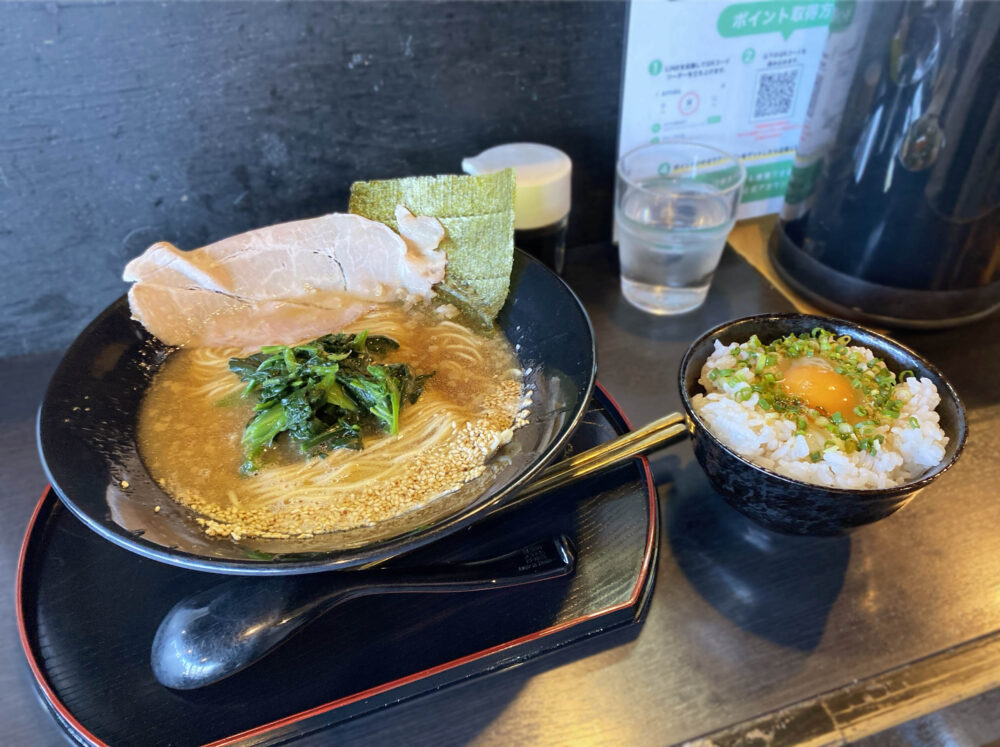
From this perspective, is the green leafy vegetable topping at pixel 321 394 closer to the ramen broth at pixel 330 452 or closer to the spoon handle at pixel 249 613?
the ramen broth at pixel 330 452

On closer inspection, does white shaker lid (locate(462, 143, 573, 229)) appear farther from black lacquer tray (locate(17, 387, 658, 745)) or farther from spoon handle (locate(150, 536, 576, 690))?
spoon handle (locate(150, 536, 576, 690))

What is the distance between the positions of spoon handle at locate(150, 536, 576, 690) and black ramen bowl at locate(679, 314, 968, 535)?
432 millimetres

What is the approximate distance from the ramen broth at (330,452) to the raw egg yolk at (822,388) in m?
0.50

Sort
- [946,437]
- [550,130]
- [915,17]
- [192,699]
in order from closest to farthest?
[192,699] → [946,437] → [915,17] → [550,130]

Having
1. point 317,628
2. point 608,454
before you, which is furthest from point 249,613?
point 608,454

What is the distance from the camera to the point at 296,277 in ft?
4.98

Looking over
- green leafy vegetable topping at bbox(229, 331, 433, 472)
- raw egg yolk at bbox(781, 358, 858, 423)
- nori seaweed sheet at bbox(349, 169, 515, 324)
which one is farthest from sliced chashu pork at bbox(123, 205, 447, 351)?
raw egg yolk at bbox(781, 358, 858, 423)

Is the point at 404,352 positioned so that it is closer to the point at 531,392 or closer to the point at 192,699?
the point at 531,392

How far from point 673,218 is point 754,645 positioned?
1.10 metres

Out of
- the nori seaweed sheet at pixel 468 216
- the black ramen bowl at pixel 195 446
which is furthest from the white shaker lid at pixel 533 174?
the black ramen bowl at pixel 195 446

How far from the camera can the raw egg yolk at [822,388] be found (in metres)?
1.17

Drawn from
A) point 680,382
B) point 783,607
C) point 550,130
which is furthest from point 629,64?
point 783,607

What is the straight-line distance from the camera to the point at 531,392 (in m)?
1.30

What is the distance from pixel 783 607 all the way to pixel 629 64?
50.9 inches
